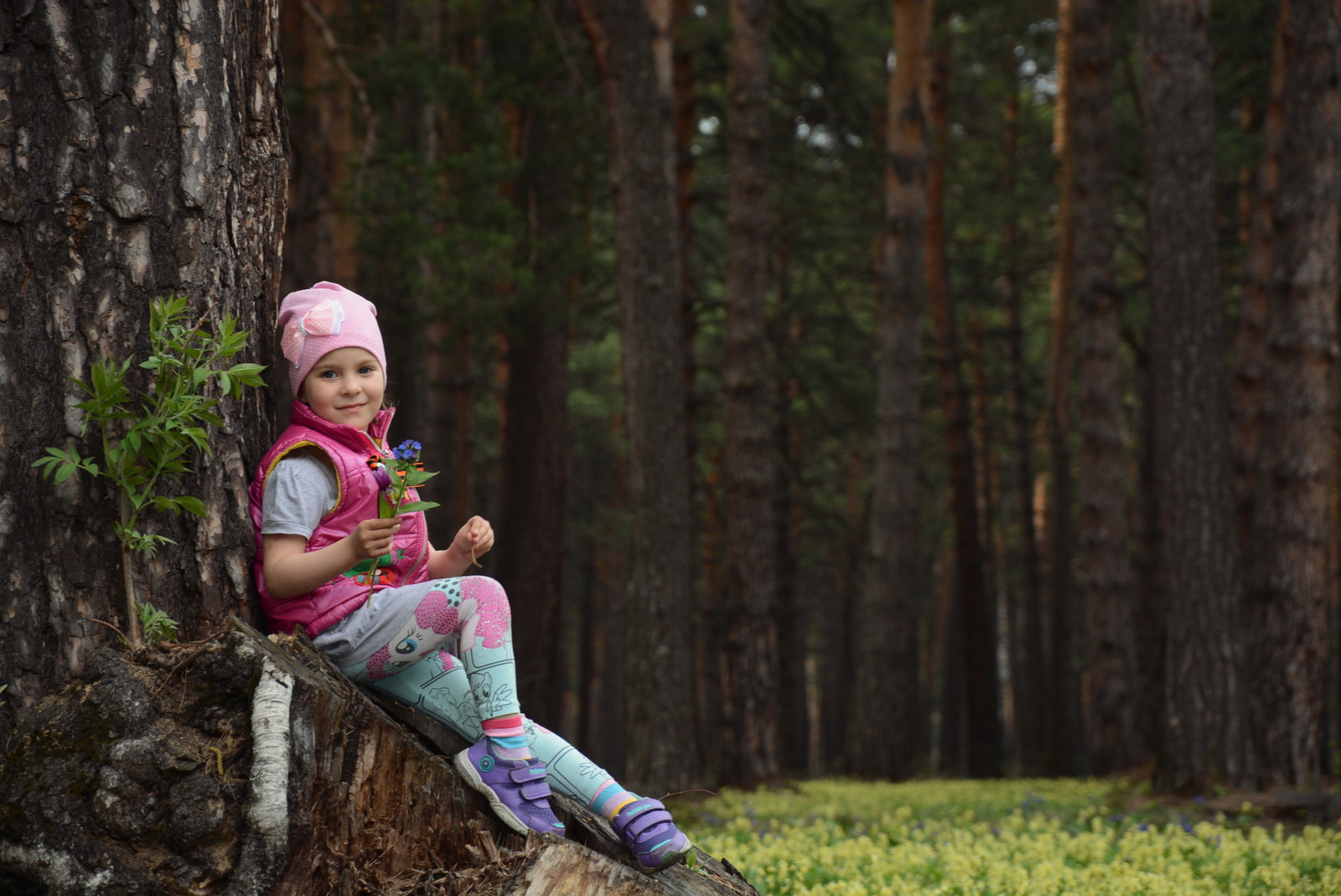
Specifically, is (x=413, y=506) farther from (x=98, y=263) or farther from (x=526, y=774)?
(x=98, y=263)

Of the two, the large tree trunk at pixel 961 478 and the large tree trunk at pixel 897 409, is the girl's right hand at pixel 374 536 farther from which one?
the large tree trunk at pixel 961 478

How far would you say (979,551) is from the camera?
1691 cm

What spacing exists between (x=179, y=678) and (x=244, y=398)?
0.83 meters

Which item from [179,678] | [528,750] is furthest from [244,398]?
[528,750]

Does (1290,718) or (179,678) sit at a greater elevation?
(179,678)

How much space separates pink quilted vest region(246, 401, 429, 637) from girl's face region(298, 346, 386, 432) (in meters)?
0.05

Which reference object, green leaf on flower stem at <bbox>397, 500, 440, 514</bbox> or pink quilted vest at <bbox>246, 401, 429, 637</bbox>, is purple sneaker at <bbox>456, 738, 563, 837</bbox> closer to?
pink quilted vest at <bbox>246, 401, 429, 637</bbox>

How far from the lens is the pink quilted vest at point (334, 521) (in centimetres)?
284

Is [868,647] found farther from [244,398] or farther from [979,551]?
[244,398]

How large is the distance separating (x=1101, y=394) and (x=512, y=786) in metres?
10.7

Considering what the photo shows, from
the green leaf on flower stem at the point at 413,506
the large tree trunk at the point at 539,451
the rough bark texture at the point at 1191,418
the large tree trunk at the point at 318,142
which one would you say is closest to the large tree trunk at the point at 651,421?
the large tree trunk at the point at 318,142

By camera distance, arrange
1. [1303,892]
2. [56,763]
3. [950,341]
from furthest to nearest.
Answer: [950,341] < [1303,892] < [56,763]

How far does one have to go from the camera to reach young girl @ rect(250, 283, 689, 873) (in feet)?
9.06

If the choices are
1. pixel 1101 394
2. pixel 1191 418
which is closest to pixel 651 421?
pixel 1191 418
